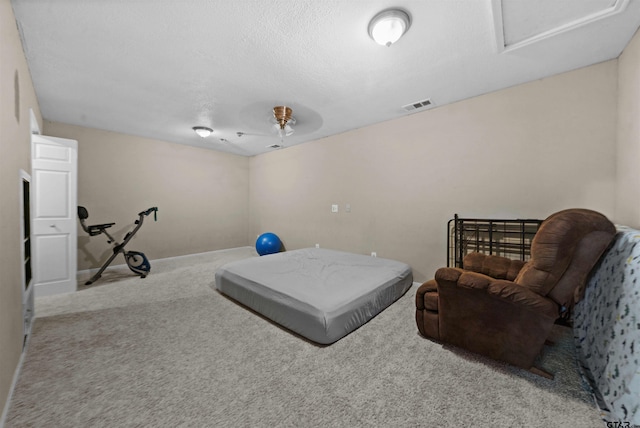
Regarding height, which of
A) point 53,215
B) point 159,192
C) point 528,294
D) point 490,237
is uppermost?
point 159,192

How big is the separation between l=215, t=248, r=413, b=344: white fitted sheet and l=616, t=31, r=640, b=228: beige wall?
2.03 meters

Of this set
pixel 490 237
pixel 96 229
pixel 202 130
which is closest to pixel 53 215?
pixel 96 229

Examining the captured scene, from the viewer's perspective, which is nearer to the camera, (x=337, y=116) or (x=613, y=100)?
(x=613, y=100)

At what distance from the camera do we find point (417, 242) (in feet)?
11.4

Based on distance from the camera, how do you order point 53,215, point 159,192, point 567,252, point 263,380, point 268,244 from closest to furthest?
1. point 567,252
2. point 263,380
3. point 53,215
4. point 159,192
5. point 268,244

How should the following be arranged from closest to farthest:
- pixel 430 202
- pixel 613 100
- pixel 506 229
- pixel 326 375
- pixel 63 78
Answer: pixel 326 375
pixel 613 100
pixel 63 78
pixel 506 229
pixel 430 202

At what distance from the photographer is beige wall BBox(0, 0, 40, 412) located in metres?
1.37

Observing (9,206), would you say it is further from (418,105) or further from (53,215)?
(418,105)

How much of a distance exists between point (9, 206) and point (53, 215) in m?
2.06

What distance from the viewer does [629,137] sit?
1.98 meters

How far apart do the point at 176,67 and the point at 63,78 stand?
1411 mm

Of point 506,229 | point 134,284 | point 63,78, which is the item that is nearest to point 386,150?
point 506,229

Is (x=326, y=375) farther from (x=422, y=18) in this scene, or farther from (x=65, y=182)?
(x=65, y=182)

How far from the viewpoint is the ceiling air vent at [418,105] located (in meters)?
3.12
